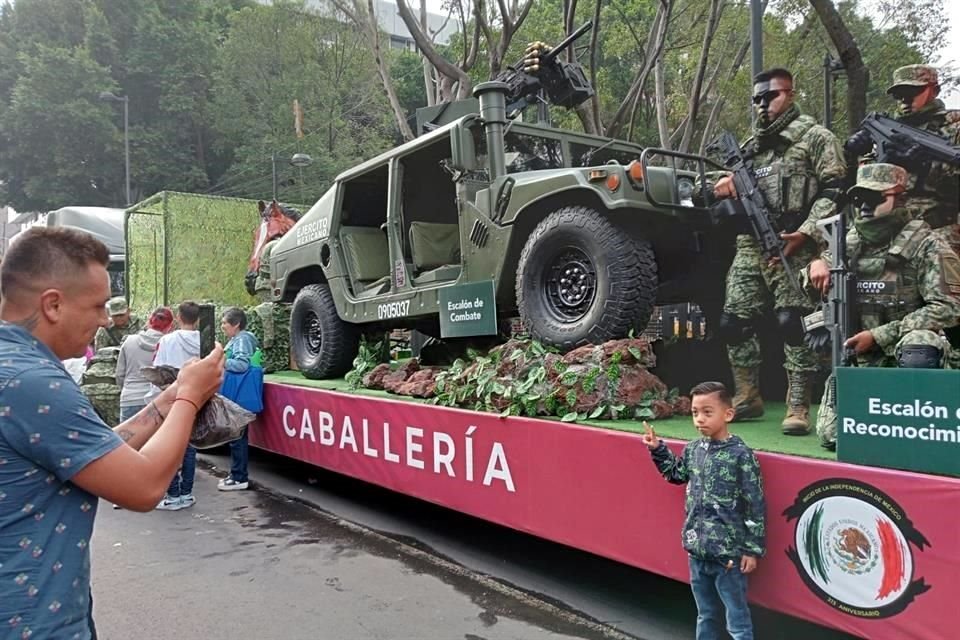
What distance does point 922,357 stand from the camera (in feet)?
8.98

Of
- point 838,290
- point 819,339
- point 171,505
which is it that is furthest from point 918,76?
point 171,505

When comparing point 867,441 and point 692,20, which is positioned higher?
point 692,20

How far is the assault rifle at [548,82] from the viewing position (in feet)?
21.5

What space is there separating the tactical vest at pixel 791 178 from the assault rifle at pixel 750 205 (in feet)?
0.19

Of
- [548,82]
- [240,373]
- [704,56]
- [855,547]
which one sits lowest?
[855,547]

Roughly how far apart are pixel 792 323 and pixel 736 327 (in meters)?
0.30

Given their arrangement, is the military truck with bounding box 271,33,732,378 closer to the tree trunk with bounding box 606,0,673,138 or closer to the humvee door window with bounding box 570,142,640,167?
the humvee door window with bounding box 570,142,640,167

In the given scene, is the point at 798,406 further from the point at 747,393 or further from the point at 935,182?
the point at 935,182

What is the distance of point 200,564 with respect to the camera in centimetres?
453

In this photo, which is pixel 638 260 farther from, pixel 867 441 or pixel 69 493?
pixel 69 493

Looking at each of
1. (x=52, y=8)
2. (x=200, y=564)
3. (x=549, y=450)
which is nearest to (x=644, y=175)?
(x=549, y=450)

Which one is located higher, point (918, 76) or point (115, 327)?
point (918, 76)

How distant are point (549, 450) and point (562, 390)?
306 millimetres

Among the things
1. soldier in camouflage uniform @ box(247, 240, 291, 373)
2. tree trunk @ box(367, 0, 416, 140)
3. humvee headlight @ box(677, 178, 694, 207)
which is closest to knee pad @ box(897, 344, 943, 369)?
humvee headlight @ box(677, 178, 694, 207)
